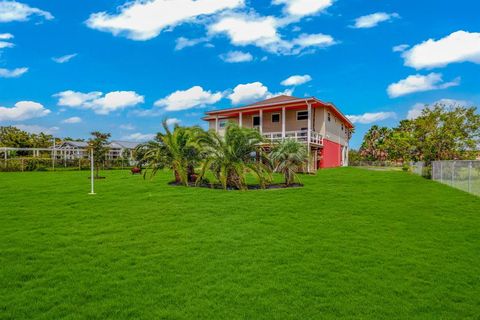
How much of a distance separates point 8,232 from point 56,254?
203 cm

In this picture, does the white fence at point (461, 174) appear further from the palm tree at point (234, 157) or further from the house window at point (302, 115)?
the house window at point (302, 115)

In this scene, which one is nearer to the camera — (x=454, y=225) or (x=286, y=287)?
(x=286, y=287)

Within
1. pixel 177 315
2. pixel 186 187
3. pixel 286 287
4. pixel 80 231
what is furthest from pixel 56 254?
pixel 186 187

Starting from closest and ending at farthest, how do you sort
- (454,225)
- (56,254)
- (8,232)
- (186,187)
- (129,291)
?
(129,291) → (56,254) → (8,232) → (454,225) → (186,187)

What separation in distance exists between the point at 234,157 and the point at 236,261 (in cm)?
790

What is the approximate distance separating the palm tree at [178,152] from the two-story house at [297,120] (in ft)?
35.8

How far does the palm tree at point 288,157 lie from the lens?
1327 centimetres

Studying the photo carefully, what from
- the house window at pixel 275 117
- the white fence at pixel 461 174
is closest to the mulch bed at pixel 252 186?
the white fence at pixel 461 174

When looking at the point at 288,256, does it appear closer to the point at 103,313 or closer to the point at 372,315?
the point at 372,315

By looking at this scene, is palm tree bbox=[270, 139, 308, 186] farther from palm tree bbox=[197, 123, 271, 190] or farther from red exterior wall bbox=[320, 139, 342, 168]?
red exterior wall bbox=[320, 139, 342, 168]

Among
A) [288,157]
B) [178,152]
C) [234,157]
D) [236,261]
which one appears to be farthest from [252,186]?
[236,261]

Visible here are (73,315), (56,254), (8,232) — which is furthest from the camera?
(8,232)

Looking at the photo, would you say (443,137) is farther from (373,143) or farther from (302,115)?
(373,143)

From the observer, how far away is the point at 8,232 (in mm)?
6246
